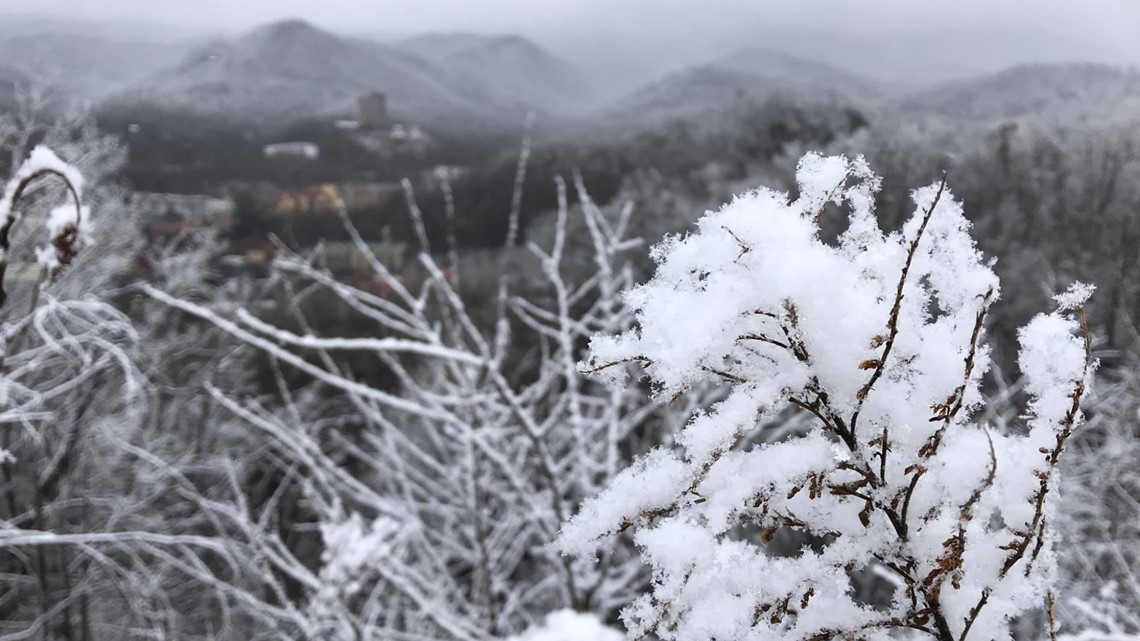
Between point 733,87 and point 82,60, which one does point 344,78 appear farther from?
point 733,87

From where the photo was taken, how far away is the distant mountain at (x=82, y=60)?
1201cm

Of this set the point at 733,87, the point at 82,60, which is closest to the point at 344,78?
the point at 82,60

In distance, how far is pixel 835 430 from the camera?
63 centimetres

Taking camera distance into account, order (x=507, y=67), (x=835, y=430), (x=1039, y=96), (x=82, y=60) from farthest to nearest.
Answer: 1. (x=507, y=67)
2. (x=82, y=60)
3. (x=1039, y=96)
4. (x=835, y=430)

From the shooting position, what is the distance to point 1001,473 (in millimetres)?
669

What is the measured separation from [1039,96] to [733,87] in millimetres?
6340

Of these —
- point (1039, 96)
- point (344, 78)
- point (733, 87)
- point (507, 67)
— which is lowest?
point (344, 78)

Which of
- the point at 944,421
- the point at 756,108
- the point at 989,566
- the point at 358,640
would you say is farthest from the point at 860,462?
the point at 756,108

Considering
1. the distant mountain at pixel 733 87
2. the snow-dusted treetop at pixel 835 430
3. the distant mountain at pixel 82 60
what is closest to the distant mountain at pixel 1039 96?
the distant mountain at pixel 733 87

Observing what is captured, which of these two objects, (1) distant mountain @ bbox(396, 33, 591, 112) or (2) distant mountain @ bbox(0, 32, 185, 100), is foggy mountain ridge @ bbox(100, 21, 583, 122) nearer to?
(1) distant mountain @ bbox(396, 33, 591, 112)

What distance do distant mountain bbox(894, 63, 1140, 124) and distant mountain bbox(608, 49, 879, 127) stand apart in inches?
75.2

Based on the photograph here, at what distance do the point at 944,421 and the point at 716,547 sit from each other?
0.76 feet

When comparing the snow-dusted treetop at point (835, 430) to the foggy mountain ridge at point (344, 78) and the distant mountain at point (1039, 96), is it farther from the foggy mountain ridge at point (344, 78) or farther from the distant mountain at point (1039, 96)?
the foggy mountain ridge at point (344, 78)

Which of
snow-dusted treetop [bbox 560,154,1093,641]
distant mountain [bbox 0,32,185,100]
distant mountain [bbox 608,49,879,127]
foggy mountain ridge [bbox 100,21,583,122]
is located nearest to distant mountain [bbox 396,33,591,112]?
foggy mountain ridge [bbox 100,21,583,122]
